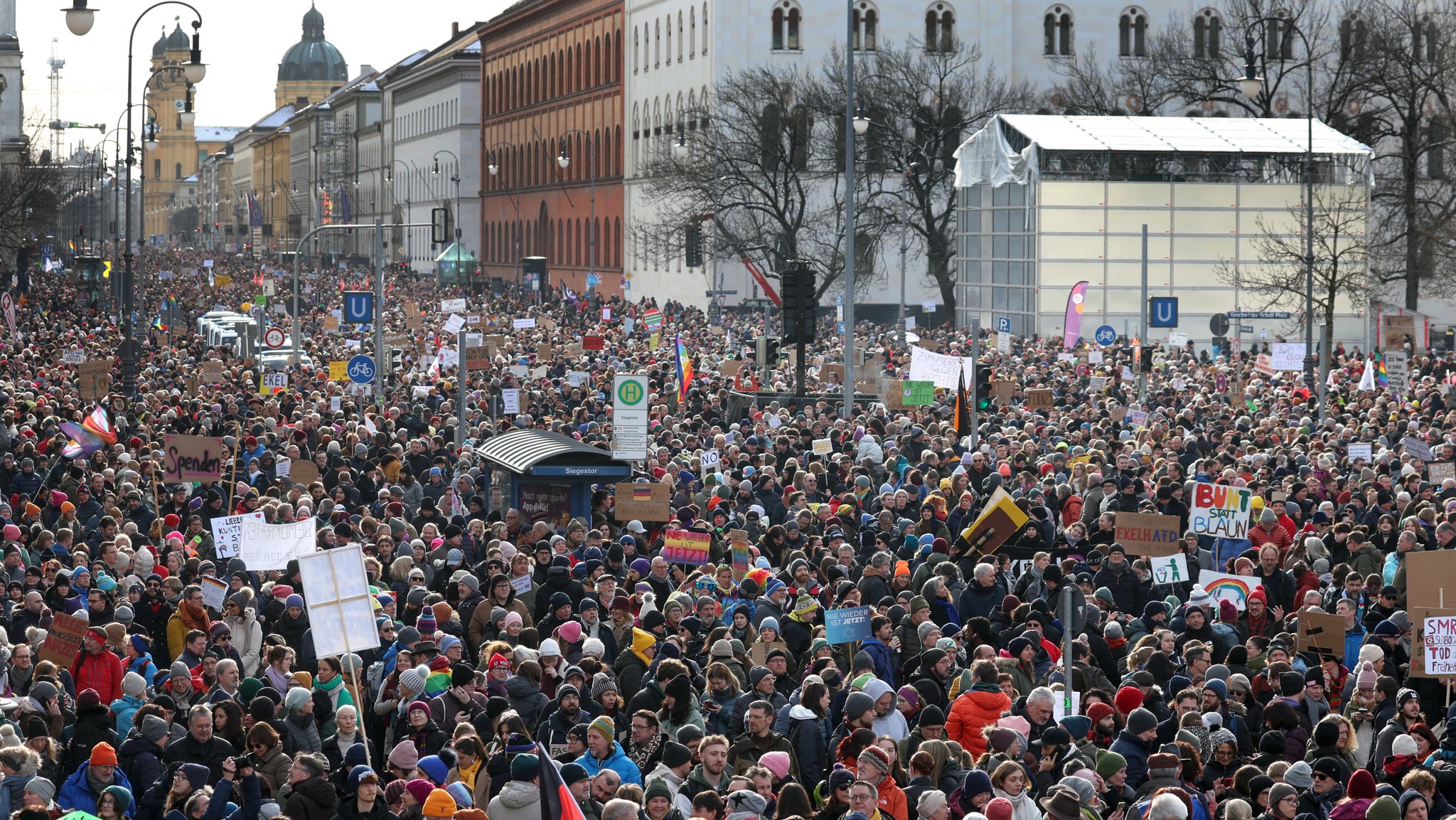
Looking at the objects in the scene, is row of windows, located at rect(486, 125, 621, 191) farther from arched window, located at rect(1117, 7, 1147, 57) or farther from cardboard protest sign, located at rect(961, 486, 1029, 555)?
cardboard protest sign, located at rect(961, 486, 1029, 555)

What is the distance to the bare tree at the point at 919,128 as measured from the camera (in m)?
70.4

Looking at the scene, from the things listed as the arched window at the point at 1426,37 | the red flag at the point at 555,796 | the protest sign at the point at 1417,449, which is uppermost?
the arched window at the point at 1426,37

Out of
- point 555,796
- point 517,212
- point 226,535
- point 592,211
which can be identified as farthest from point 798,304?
point 517,212

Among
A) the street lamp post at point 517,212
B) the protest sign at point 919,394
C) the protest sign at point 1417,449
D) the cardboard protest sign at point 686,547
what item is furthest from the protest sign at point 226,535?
the street lamp post at point 517,212

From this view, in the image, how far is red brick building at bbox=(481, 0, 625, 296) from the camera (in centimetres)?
9269

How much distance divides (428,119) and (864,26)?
58432 mm

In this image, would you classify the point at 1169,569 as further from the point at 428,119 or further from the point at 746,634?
the point at 428,119

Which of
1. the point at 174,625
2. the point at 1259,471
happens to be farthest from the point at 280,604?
the point at 1259,471

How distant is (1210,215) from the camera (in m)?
57.5

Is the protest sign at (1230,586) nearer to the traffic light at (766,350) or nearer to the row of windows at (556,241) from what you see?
the traffic light at (766,350)

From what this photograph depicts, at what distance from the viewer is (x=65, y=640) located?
1395cm

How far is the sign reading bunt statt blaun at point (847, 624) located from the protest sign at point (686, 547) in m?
4.17

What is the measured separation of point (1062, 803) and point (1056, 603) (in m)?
6.07

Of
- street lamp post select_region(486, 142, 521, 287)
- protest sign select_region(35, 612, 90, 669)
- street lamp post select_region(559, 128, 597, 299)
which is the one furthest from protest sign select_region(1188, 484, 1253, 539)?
street lamp post select_region(486, 142, 521, 287)
